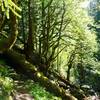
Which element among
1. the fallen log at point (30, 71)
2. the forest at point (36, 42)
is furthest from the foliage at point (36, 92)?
the fallen log at point (30, 71)

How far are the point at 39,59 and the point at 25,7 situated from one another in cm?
459

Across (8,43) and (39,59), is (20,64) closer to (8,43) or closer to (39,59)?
(39,59)

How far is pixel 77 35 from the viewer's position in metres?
27.5

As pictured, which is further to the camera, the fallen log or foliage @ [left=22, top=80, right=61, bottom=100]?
the fallen log

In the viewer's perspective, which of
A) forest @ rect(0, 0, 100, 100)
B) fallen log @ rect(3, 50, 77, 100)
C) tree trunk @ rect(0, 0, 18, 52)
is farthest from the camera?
fallen log @ rect(3, 50, 77, 100)

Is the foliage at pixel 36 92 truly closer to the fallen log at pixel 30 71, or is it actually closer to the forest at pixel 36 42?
the forest at pixel 36 42

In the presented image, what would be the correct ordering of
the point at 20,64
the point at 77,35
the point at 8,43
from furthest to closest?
1. the point at 77,35
2. the point at 20,64
3. the point at 8,43

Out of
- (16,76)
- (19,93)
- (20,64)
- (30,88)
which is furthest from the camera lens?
(20,64)

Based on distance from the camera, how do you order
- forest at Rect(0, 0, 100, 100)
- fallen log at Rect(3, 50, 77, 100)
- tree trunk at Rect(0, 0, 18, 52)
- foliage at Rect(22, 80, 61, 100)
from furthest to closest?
fallen log at Rect(3, 50, 77, 100) < foliage at Rect(22, 80, 61, 100) < forest at Rect(0, 0, 100, 100) < tree trunk at Rect(0, 0, 18, 52)

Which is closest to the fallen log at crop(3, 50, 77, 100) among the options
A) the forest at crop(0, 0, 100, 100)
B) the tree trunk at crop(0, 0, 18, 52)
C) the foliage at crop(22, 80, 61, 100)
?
the forest at crop(0, 0, 100, 100)

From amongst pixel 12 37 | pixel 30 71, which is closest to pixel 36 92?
pixel 30 71

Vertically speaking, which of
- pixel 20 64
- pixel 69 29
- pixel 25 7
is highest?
pixel 25 7

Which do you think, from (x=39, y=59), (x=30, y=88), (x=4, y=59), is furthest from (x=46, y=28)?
(x=30, y=88)

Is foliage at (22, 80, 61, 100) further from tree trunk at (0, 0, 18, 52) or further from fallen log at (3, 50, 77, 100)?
tree trunk at (0, 0, 18, 52)
